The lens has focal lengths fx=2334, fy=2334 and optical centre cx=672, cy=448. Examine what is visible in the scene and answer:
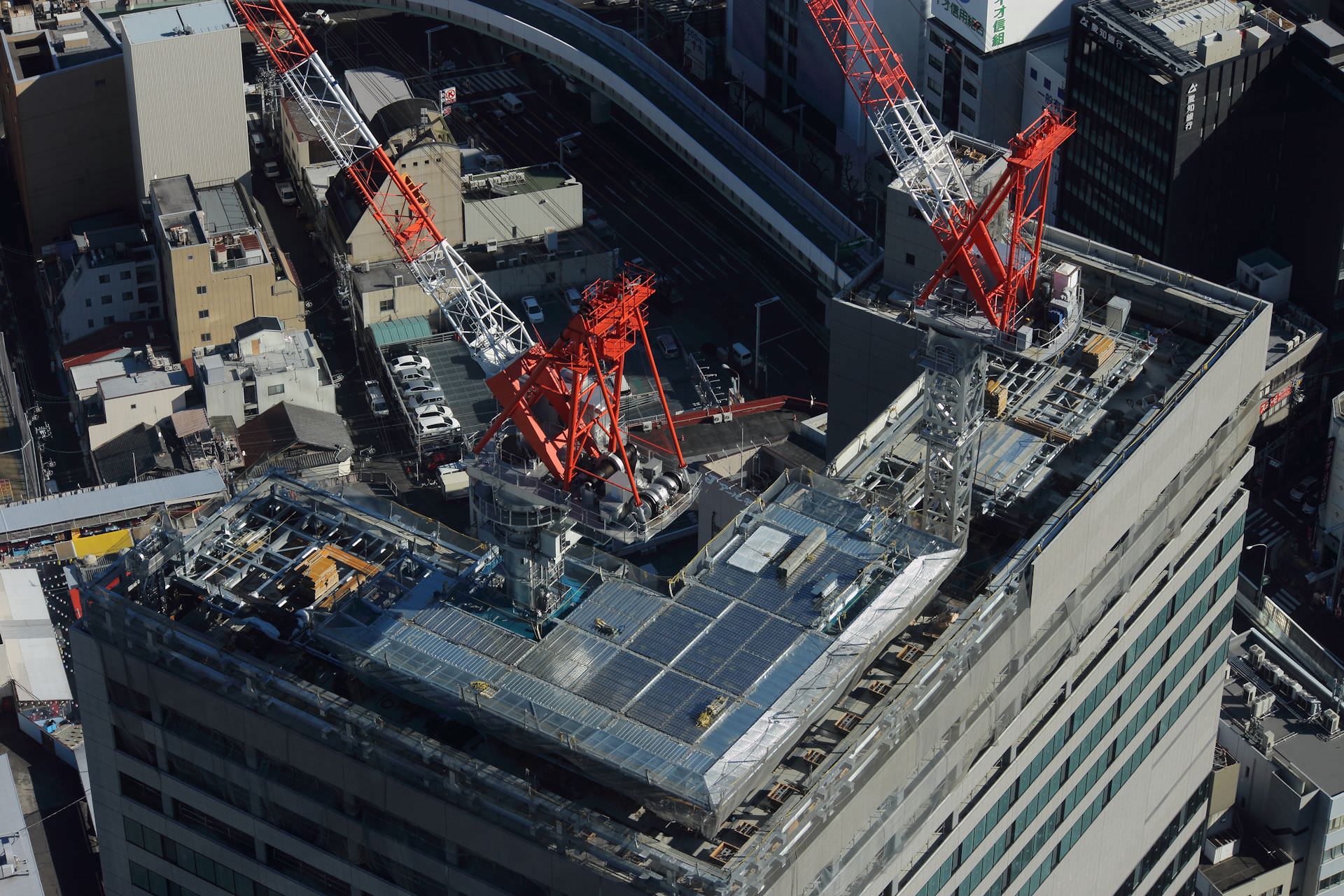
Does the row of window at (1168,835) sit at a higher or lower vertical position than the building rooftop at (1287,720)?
higher

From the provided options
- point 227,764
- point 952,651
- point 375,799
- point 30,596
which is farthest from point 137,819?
point 30,596

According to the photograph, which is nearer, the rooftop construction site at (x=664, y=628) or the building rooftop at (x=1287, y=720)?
the rooftop construction site at (x=664, y=628)

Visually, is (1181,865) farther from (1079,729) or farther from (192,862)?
(192,862)

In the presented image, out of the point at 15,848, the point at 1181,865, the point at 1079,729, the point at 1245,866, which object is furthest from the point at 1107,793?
the point at 15,848

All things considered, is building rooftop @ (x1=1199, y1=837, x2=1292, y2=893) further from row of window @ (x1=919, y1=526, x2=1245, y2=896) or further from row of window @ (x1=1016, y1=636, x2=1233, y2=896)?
row of window @ (x1=919, y1=526, x2=1245, y2=896)

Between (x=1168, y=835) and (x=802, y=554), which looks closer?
(x=802, y=554)

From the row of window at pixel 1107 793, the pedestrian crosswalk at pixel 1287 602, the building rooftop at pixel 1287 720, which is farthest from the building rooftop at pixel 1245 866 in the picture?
the pedestrian crosswalk at pixel 1287 602

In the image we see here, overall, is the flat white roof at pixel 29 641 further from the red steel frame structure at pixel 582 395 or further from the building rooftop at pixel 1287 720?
the red steel frame structure at pixel 582 395
